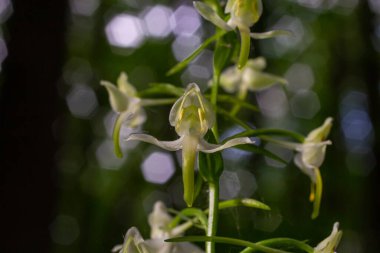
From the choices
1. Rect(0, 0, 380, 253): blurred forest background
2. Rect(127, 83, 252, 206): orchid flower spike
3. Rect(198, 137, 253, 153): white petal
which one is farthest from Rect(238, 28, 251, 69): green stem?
Rect(0, 0, 380, 253): blurred forest background

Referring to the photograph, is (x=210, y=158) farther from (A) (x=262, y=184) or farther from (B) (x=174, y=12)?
(B) (x=174, y=12)

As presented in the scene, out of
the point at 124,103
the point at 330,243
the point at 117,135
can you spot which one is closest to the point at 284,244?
the point at 330,243

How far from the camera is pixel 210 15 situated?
1660 mm

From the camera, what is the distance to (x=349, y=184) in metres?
7.52

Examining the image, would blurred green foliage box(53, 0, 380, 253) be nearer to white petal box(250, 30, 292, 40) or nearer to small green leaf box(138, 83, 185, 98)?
small green leaf box(138, 83, 185, 98)

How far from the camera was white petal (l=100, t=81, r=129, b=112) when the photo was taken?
2.06 metres

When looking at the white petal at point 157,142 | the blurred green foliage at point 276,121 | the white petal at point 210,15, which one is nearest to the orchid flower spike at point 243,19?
the white petal at point 210,15

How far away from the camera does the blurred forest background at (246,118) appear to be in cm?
705

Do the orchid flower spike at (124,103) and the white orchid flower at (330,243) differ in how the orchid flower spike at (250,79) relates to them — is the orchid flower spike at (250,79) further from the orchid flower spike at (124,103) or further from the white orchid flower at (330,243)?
the white orchid flower at (330,243)

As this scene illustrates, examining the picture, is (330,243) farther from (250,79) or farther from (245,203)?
(250,79)

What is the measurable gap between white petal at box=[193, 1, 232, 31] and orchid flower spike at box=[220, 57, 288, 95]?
632mm

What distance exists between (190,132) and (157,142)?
0.14 meters

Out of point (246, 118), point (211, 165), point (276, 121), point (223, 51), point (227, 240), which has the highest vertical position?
point (223, 51)

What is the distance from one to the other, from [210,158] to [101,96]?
23.0ft
